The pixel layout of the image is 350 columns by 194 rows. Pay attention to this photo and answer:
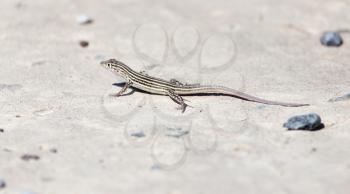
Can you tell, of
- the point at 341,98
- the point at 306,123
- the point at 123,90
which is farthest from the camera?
the point at 123,90

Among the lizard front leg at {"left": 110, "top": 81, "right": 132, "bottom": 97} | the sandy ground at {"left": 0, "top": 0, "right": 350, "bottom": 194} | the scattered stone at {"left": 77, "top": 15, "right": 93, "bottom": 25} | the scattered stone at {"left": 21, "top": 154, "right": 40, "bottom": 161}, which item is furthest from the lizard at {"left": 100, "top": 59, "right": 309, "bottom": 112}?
the scattered stone at {"left": 77, "top": 15, "right": 93, "bottom": 25}

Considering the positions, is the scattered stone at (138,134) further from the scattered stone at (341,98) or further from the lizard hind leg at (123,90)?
the scattered stone at (341,98)

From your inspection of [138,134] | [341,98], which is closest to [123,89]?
[138,134]

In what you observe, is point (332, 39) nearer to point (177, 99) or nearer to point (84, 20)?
point (177, 99)

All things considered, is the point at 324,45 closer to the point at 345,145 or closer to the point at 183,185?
the point at 345,145

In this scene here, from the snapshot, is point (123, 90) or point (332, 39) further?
point (332, 39)

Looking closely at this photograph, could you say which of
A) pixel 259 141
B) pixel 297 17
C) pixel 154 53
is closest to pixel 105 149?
pixel 259 141
